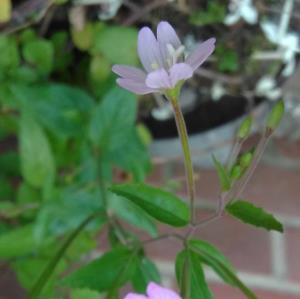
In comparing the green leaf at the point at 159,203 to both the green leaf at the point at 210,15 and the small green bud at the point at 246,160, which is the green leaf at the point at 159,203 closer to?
the small green bud at the point at 246,160

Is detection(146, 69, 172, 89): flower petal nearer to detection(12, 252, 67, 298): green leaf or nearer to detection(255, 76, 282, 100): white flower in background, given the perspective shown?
detection(12, 252, 67, 298): green leaf

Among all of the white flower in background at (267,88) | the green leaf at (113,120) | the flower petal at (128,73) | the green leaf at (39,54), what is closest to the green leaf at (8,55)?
the green leaf at (39,54)

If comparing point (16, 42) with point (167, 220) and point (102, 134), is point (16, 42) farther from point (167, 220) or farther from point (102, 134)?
point (167, 220)

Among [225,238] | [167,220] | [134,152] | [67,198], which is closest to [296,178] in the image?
[225,238]

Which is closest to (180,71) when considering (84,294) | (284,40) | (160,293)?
(160,293)

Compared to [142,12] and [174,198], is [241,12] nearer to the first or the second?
[142,12]
